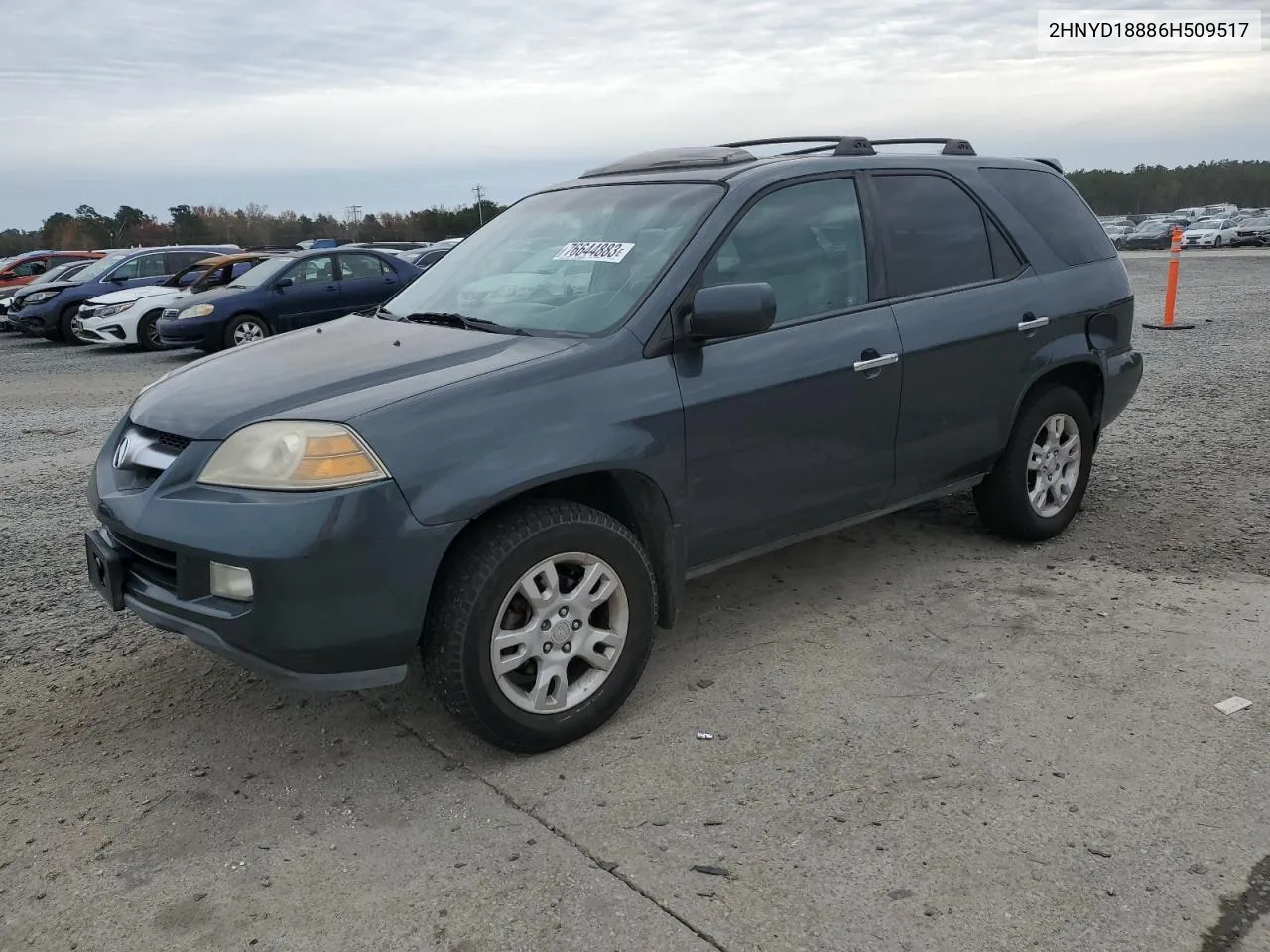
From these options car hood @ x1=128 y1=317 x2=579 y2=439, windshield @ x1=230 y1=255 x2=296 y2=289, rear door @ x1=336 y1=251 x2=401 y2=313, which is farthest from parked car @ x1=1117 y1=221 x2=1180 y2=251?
car hood @ x1=128 y1=317 x2=579 y2=439

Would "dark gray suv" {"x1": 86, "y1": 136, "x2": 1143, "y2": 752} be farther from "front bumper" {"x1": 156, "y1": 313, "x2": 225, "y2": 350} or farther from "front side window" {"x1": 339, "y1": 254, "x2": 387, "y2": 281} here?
"front side window" {"x1": 339, "y1": 254, "x2": 387, "y2": 281}

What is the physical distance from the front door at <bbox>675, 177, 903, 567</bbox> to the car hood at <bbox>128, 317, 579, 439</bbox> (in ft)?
1.95

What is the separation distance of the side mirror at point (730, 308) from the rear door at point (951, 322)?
98 cm

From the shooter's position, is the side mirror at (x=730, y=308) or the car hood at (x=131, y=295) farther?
the car hood at (x=131, y=295)

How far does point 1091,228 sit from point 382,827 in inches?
172

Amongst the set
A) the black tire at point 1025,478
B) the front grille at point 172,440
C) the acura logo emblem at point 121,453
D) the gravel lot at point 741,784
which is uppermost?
the front grille at point 172,440

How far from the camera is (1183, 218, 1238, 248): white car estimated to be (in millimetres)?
44562

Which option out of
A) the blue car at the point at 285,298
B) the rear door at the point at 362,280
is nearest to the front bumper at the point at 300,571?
the blue car at the point at 285,298

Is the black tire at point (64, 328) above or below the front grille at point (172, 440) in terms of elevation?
below

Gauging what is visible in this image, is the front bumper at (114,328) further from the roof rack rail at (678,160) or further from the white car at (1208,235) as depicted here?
the white car at (1208,235)

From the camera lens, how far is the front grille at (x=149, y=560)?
10.0 feet

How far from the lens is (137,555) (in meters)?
3.21

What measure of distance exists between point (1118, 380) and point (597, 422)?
3.18 metres

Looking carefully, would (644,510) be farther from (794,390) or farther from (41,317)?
(41,317)
